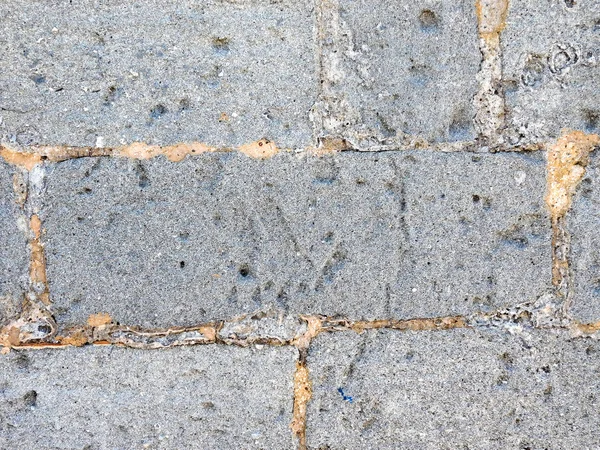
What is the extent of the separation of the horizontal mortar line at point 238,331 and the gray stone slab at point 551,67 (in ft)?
1.53

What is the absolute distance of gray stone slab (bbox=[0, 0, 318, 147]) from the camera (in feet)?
4.60

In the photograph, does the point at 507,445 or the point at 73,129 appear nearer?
the point at 73,129

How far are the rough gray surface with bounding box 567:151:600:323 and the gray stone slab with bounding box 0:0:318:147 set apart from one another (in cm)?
69

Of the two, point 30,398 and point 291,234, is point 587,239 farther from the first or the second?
point 30,398

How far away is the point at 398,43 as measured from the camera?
4.71 ft

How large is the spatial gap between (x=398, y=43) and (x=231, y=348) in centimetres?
83

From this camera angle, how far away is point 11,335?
148cm

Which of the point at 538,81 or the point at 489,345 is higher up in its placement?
the point at 538,81

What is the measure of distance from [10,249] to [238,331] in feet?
1.87

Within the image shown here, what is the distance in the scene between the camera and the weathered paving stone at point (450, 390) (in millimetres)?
1518

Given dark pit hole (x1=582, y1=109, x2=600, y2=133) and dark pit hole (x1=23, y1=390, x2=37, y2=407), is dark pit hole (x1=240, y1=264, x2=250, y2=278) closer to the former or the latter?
dark pit hole (x1=23, y1=390, x2=37, y2=407)

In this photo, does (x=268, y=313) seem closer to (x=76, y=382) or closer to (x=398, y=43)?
(x=76, y=382)

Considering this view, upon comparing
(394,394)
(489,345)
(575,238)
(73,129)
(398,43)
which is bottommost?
(394,394)

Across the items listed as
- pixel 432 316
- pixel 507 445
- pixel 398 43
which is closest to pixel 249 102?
pixel 398 43
